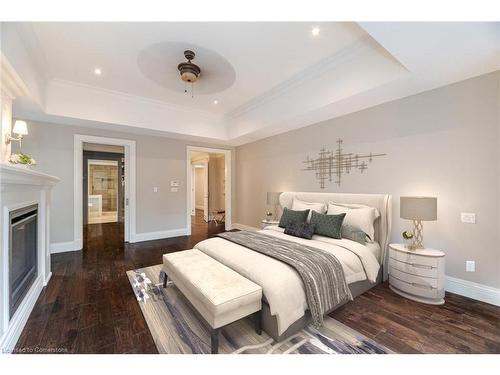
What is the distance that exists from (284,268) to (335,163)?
243cm

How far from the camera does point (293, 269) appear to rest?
1.94 metres

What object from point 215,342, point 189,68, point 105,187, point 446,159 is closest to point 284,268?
point 215,342

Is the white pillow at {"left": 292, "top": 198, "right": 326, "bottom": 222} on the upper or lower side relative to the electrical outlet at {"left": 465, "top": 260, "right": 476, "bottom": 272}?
upper

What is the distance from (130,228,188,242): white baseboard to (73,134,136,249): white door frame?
4.2 inches

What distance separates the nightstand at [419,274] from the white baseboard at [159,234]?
4486 millimetres

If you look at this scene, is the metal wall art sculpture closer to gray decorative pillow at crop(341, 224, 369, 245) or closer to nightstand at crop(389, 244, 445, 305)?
gray decorative pillow at crop(341, 224, 369, 245)

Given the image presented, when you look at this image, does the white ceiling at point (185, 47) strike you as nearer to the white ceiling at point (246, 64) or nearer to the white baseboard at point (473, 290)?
the white ceiling at point (246, 64)

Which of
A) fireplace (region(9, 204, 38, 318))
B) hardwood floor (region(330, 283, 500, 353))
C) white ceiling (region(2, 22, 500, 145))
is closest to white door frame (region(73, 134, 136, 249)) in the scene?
white ceiling (region(2, 22, 500, 145))

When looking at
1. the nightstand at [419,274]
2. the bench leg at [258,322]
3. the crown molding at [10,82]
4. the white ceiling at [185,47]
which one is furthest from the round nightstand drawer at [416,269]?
the crown molding at [10,82]

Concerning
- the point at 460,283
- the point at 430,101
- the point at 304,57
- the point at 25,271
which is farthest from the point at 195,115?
the point at 460,283

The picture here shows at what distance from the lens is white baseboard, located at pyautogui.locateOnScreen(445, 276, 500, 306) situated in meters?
2.24

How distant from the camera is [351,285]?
2371mm

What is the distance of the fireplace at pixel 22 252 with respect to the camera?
66.9 inches

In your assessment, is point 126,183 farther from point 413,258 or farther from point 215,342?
point 413,258
